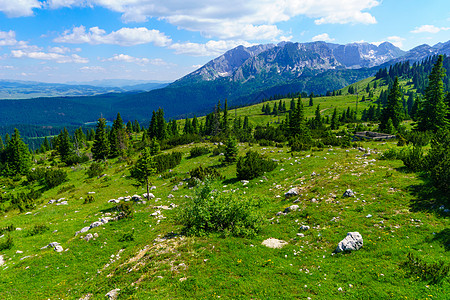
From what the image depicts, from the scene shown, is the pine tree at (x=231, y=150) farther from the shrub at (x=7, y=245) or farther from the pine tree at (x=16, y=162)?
the pine tree at (x=16, y=162)

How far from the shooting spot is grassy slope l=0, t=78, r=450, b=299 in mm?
9000

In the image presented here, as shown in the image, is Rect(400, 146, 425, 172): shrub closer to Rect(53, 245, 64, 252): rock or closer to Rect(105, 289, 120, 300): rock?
Rect(105, 289, 120, 300): rock

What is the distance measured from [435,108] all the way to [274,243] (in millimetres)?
49398

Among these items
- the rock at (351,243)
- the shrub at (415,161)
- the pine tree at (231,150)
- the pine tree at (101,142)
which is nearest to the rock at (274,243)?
the rock at (351,243)

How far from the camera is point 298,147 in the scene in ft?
124

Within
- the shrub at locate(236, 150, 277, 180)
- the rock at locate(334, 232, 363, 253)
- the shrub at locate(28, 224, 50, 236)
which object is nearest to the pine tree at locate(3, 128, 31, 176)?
the shrub at locate(28, 224, 50, 236)

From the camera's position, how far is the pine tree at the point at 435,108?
1617 inches

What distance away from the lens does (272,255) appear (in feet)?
37.3

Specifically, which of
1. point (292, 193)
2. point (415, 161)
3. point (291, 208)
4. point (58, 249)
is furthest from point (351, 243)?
point (58, 249)

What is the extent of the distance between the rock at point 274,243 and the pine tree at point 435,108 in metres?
47.6

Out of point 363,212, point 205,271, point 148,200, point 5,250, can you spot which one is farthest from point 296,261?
point 5,250

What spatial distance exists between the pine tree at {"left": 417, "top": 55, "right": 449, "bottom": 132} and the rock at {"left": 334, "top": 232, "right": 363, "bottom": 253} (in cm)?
4556

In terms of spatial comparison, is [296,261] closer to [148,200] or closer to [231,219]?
[231,219]

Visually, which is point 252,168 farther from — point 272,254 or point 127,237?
point 127,237
